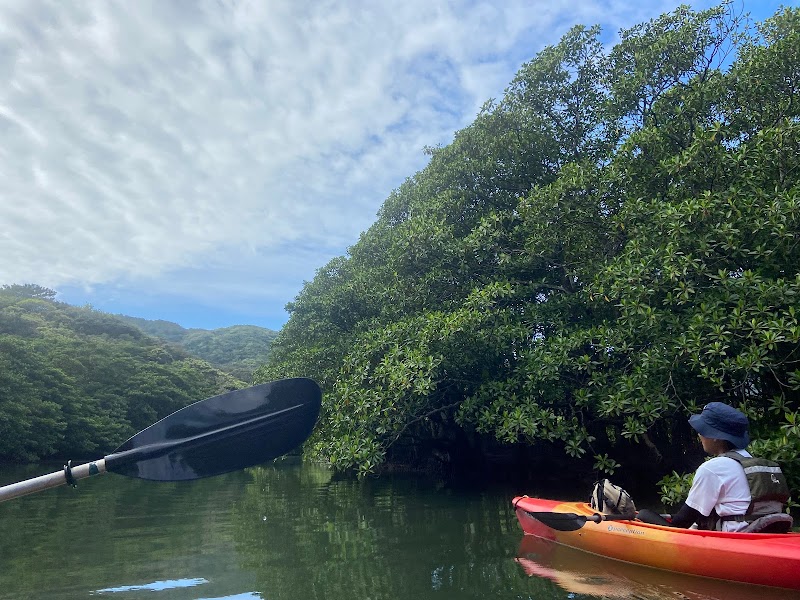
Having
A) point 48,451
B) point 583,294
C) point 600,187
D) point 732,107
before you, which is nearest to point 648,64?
point 732,107

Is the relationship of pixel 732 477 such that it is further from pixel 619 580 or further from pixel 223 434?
pixel 223 434

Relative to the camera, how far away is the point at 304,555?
559 centimetres

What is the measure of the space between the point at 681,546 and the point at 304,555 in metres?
3.44

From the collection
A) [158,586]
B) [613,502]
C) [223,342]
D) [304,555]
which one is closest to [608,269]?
[613,502]

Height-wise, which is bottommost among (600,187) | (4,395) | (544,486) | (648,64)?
(544,486)

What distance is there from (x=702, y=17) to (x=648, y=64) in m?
1.04

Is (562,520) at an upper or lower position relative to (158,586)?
upper

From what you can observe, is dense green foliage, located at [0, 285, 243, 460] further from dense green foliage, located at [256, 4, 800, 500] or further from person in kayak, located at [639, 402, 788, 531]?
person in kayak, located at [639, 402, 788, 531]

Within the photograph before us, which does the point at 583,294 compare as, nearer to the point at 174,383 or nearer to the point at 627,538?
the point at 627,538

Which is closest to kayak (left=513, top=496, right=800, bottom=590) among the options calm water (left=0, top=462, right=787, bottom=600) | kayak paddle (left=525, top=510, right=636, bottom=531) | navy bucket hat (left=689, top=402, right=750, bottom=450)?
kayak paddle (left=525, top=510, right=636, bottom=531)

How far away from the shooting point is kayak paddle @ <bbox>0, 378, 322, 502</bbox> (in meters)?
3.34

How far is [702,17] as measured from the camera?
938 centimetres

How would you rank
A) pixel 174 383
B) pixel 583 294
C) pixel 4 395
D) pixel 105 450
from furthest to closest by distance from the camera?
pixel 174 383 < pixel 105 450 < pixel 4 395 < pixel 583 294

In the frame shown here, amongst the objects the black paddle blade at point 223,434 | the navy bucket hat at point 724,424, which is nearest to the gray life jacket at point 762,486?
the navy bucket hat at point 724,424
